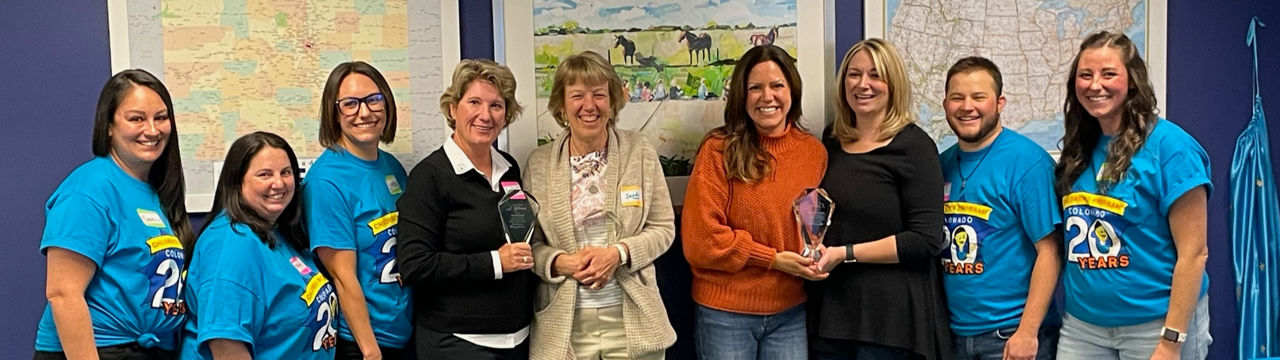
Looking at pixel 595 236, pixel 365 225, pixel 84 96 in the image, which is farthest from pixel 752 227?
pixel 84 96

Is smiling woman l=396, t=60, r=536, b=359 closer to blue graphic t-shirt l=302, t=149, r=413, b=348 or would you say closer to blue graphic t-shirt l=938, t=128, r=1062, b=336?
blue graphic t-shirt l=302, t=149, r=413, b=348

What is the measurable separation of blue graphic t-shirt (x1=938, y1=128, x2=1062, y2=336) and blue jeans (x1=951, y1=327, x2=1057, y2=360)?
0.9 inches

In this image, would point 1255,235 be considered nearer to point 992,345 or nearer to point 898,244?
point 992,345

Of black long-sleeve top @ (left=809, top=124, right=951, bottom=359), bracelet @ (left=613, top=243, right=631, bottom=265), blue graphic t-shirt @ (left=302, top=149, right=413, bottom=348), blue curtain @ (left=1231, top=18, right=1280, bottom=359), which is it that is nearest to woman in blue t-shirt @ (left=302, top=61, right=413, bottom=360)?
blue graphic t-shirt @ (left=302, top=149, right=413, bottom=348)

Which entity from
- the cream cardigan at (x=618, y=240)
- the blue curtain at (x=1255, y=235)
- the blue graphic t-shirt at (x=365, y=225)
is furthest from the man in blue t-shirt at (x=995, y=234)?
the blue graphic t-shirt at (x=365, y=225)

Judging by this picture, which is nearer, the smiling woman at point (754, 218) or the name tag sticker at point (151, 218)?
the name tag sticker at point (151, 218)

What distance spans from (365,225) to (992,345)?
1.88 meters

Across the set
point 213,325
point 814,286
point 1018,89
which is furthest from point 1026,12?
point 213,325

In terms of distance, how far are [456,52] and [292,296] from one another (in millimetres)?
1161

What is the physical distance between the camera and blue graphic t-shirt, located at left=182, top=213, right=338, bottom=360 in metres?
1.90

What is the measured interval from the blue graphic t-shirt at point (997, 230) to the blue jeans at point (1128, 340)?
0.54 feet

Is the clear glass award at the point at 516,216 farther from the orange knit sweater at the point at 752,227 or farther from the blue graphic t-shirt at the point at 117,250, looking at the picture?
the blue graphic t-shirt at the point at 117,250

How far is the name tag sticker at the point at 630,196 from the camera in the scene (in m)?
2.41

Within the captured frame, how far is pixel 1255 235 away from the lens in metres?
2.98
